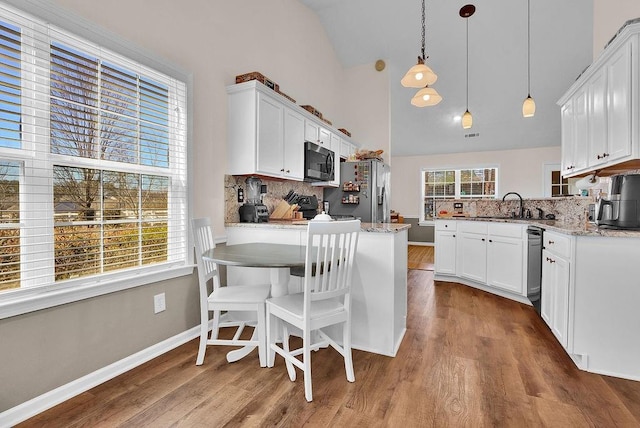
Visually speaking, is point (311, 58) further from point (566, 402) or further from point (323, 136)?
point (566, 402)

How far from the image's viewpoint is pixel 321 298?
1.83 metres

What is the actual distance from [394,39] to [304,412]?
5203mm

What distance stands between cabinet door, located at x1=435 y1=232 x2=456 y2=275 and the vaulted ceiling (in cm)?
295

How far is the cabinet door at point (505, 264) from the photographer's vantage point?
3525mm

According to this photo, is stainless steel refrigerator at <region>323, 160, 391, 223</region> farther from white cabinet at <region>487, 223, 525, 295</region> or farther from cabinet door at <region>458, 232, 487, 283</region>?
white cabinet at <region>487, 223, 525, 295</region>

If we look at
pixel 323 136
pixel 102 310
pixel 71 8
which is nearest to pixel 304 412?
pixel 102 310

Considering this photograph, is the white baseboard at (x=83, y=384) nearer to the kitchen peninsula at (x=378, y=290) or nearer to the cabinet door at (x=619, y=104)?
the kitchen peninsula at (x=378, y=290)

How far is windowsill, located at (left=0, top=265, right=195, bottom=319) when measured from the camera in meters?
1.56

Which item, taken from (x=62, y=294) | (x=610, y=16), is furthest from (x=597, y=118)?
(x=62, y=294)

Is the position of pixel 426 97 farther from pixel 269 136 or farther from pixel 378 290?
pixel 378 290

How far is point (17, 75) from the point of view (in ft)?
5.29

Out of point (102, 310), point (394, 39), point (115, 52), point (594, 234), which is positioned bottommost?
point (102, 310)

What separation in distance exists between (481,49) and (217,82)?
431cm

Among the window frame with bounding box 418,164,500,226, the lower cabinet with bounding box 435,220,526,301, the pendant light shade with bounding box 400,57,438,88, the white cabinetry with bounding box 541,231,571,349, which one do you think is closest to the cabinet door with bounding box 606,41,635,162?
the white cabinetry with bounding box 541,231,571,349
